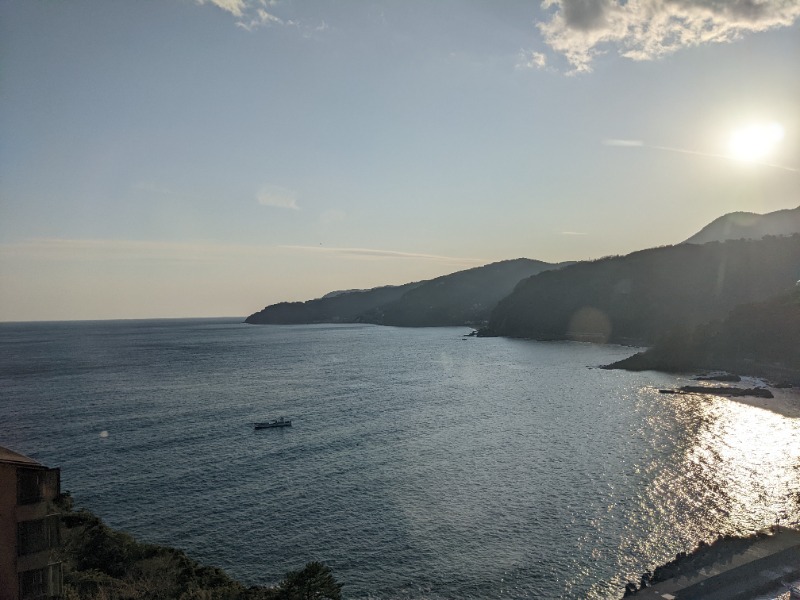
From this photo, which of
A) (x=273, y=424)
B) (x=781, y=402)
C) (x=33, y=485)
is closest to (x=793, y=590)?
(x=33, y=485)

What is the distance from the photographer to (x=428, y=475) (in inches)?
2117

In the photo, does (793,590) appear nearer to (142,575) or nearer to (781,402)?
(142,575)

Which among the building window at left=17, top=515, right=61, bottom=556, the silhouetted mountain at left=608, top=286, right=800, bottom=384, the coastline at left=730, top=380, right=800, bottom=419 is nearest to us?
the building window at left=17, top=515, right=61, bottom=556

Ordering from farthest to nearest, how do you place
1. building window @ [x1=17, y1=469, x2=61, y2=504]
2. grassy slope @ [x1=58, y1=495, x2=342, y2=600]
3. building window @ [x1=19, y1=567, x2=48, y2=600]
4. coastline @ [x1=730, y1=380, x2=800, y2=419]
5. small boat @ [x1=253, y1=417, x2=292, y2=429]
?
coastline @ [x1=730, y1=380, x2=800, y2=419], small boat @ [x1=253, y1=417, x2=292, y2=429], grassy slope @ [x1=58, y1=495, x2=342, y2=600], building window @ [x1=17, y1=469, x2=61, y2=504], building window @ [x1=19, y1=567, x2=48, y2=600]

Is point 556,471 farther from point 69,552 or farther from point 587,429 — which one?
point 69,552

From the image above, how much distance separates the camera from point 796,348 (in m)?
110

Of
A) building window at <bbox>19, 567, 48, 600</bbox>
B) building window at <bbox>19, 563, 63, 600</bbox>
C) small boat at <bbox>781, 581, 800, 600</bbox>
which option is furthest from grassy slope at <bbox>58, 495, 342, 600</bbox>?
small boat at <bbox>781, 581, 800, 600</bbox>

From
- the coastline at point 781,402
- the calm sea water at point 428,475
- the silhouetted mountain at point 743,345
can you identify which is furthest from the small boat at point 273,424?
the silhouetted mountain at point 743,345

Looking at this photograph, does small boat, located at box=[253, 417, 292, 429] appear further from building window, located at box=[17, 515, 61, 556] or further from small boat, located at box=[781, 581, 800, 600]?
small boat, located at box=[781, 581, 800, 600]

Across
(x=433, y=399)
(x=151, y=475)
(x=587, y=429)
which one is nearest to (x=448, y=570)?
(x=151, y=475)

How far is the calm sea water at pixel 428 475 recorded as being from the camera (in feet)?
122

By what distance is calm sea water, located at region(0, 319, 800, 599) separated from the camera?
37.1 m

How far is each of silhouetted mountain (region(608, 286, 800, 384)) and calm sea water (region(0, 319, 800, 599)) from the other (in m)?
19.9

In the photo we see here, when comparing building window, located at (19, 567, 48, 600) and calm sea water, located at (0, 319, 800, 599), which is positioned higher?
building window, located at (19, 567, 48, 600)
